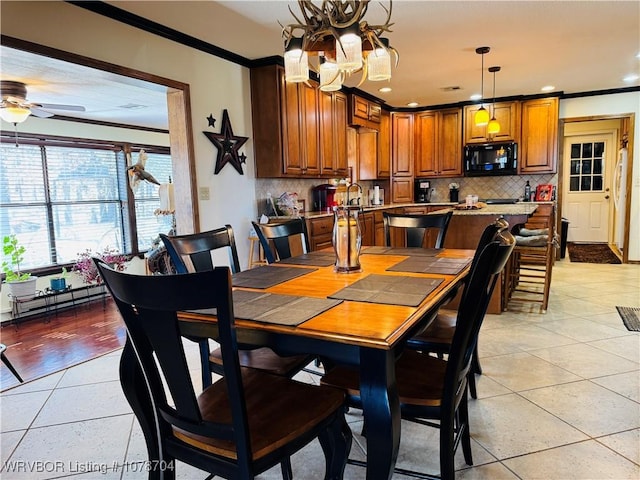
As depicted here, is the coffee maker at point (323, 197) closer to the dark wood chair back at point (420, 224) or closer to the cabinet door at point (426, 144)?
the cabinet door at point (426, 144)

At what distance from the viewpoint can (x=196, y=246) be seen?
210cm

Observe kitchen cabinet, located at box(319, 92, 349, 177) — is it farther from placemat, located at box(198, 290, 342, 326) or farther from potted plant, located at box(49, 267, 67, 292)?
potted plant, located at box(49, 267, 67, 292)

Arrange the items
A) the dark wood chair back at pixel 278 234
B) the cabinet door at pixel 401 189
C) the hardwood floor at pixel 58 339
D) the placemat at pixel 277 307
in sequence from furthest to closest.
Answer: the cabinet door at pixel 401 189, the hardwood floor at pixel 58 339, the dark wood chair back at pixel 278 234, the placemat at pixel 277 307

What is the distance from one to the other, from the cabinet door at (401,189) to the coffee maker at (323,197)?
5.87 feet

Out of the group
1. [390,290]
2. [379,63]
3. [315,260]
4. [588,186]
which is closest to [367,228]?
[315,260]

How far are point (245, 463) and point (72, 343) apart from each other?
345 cm

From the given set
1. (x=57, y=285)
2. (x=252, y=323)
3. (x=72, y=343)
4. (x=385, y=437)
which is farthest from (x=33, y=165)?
(x=385, y=437)

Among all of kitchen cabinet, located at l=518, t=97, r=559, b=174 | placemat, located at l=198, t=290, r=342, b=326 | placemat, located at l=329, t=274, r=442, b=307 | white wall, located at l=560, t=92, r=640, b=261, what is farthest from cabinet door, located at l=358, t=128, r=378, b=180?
placemat, located at l=198, t=290, r=342, b=326

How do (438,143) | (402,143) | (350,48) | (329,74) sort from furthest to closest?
(402,143), (438,143), (329,74), (350,48)

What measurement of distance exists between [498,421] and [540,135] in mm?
5238

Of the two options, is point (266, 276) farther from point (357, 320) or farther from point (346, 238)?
point (357, 320)

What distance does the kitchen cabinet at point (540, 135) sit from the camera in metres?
6.03

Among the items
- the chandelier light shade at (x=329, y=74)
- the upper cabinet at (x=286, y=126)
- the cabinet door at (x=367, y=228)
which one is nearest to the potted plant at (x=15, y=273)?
the upper cabinet at (x=286, y=126)

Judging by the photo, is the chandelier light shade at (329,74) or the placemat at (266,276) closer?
the placemat at (266,276)
